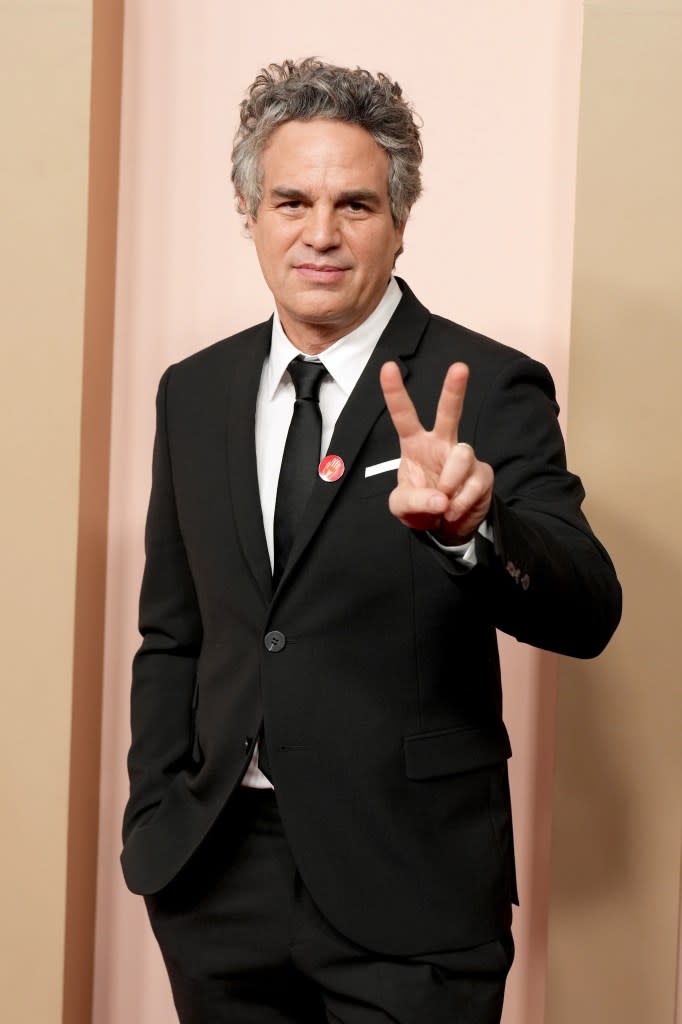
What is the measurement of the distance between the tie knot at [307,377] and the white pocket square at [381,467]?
0.15m

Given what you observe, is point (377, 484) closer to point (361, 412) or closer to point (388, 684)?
point (361, 412)

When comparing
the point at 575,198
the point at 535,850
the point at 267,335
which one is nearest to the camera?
the point at 267,335

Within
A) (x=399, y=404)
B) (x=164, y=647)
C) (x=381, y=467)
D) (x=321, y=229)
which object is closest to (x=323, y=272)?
(x=321, y=229)

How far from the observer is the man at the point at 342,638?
155cm

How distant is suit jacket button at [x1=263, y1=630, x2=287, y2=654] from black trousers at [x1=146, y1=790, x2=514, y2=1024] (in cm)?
22

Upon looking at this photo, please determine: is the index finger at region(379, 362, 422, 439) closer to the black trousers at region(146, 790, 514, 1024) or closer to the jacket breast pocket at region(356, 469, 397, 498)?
the jacket breast pocket at region(356, 469, 397, 498)

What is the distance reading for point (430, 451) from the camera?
1.26 m

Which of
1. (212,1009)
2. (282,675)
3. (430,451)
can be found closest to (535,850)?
(212,1009)

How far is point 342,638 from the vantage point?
1.57m

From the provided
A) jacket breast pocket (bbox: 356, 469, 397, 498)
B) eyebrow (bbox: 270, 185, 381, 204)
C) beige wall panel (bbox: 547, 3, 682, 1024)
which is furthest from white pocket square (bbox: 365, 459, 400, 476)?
beige wall panel (bbox: 547, 3, 682, 1024)

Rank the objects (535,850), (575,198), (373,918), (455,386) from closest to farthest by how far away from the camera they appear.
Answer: (455,386) → (373,918) → (575,198) → (535,850)

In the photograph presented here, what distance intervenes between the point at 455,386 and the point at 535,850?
1505 millimetres

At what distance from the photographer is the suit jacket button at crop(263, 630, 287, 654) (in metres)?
1.57

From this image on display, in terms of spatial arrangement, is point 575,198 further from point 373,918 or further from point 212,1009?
point 212,1009
